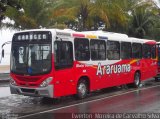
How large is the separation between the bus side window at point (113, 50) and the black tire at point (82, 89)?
2.44 m

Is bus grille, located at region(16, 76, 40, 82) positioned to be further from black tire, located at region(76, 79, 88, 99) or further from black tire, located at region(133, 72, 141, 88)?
black tire, located at region(133, 72, 141, 88)

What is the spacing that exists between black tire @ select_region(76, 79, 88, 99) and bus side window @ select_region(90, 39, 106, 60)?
1259 mm

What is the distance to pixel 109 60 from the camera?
60.4ft

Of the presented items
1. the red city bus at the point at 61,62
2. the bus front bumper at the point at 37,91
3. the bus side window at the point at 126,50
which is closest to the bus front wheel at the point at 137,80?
the bus side window at the point at 126,50

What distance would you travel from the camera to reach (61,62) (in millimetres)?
14875

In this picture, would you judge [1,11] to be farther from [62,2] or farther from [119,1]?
[119,1]

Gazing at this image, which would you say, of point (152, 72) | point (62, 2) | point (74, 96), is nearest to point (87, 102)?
point (74, 96)

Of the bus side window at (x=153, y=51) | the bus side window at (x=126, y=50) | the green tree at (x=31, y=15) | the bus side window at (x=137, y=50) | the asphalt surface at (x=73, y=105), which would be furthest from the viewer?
the green tree at (x=31, y=15)

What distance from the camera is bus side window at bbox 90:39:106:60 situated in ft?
56.1

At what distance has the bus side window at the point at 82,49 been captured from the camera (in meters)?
15.9

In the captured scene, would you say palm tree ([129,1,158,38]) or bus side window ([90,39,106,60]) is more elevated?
palm tree ([129,1,158,38])

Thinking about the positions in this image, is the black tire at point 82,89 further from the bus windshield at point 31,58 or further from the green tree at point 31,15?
the green tree at point 31,15

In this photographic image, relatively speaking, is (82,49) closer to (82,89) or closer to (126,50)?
(82,89)

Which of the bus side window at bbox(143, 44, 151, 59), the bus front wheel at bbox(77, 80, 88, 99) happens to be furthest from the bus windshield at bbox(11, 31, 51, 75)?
the bus side window at bbox(143, 44, 151, 59)
